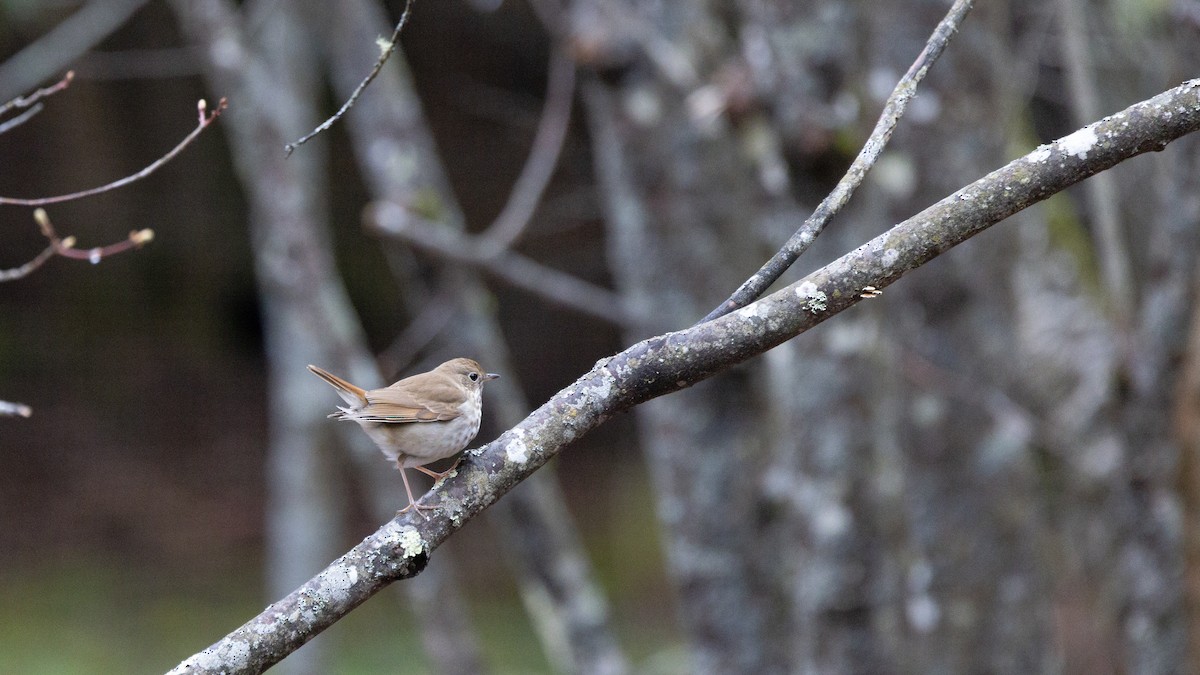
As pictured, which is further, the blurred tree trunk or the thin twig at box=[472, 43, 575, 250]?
the thin twig at box=[472, 43, 575, 250]

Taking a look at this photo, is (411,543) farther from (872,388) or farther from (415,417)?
(872,388)

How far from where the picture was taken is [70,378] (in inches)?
460

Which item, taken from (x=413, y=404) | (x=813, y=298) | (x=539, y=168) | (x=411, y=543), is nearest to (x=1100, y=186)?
(x=539, y=168)

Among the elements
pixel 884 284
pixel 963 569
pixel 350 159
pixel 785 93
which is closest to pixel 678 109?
pixel 785 93

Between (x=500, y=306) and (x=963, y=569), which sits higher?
(x=500, y=306)

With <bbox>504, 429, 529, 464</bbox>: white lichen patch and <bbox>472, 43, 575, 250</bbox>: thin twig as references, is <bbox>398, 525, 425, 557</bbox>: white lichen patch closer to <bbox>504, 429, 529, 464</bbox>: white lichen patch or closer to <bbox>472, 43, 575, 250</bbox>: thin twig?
<bbox>504, 429, 529, 464</bbox>: white lichen patch

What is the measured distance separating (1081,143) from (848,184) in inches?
15.2

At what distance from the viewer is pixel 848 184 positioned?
6.71ft

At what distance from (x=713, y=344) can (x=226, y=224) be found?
35.8 ft

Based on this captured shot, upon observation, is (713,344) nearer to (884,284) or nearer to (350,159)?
(884,284)

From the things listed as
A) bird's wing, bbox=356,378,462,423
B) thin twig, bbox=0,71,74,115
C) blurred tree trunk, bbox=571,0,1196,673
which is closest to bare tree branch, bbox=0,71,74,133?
thin twig, bbox=0,71,74,115

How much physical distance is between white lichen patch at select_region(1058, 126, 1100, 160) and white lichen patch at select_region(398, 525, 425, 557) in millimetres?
1237

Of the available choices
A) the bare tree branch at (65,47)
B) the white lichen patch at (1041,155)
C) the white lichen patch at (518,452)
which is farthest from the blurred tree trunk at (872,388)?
the bare tree branch at (65,47)

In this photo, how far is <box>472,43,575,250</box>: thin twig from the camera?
16.6 feet
